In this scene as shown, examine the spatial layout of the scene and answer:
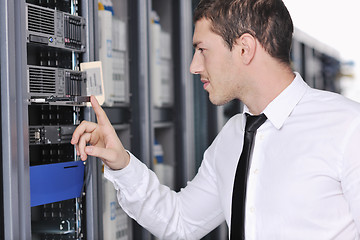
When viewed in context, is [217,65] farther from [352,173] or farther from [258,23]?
[352,173]

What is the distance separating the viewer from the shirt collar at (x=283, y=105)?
55.3 inches

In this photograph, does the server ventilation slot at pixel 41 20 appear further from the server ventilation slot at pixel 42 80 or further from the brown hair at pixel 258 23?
the brown hair at pixel 258 23

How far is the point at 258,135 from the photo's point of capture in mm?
1450

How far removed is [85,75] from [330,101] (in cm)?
86

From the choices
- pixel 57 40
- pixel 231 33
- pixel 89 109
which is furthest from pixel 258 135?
pixel 57 40

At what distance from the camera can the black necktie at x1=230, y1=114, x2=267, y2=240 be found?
1.42 m

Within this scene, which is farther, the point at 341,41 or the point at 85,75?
the point at 341,41

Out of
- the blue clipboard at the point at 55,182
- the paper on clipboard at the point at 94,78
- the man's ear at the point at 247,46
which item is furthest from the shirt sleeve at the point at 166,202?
the man's ear at the point at 247,46

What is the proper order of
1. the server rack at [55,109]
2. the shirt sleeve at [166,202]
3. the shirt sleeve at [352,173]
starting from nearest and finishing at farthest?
the shirt sleeve at [352,173], the server rack at [55,109], the shirt sleeve at [166,202]

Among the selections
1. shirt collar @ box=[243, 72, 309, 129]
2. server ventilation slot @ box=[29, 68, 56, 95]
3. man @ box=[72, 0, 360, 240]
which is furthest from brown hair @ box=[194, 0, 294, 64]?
server ventilation slot @ box=[29, 68, 56, 95]

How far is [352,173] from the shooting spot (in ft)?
4.07

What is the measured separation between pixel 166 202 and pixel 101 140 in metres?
0.35

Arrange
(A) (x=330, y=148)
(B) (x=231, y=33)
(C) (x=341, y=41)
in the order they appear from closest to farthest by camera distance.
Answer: (A) (x=330, y=148) < (B) (x=231, y=33) < (C) (x=341, y=41)

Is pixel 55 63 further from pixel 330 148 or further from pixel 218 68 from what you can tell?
pixel 330 148
